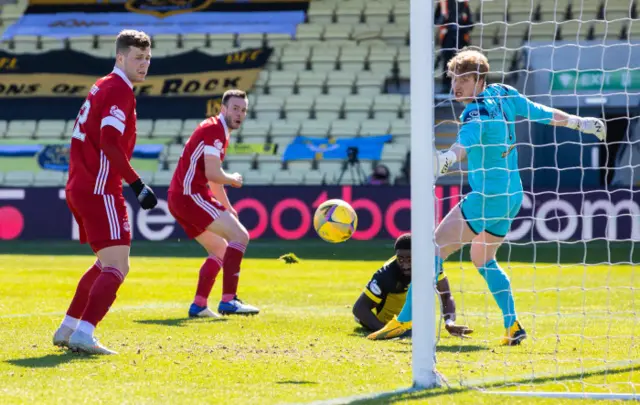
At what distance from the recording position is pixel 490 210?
6.57 metres

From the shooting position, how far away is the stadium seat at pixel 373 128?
72.8 feet

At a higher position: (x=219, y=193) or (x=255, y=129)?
(x=255, y=129)

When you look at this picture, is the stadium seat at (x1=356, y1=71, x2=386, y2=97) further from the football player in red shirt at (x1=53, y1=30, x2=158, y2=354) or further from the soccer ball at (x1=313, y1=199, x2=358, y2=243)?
the football player in red shirt at (x1=53, y1=30, x2=158, y2=354)

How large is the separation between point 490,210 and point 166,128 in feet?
57.4

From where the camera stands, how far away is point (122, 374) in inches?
204

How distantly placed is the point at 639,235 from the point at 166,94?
39.2 feet

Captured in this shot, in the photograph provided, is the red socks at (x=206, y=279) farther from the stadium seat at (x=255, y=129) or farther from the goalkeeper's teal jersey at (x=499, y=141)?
the stadium seat at (x=255, y=129)

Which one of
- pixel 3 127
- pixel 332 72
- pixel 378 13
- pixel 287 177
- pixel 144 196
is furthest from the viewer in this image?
pixel 378 13

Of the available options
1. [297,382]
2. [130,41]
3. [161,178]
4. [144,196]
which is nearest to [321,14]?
[161,178]

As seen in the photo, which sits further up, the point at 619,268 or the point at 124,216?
the point at 124,216

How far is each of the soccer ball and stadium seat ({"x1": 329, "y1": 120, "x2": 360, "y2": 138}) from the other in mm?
13706

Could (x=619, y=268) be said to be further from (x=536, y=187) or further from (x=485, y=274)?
(x=485, y=274)

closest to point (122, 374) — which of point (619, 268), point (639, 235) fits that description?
point (619, 268)

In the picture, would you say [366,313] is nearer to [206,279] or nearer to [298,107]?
[206,279]
